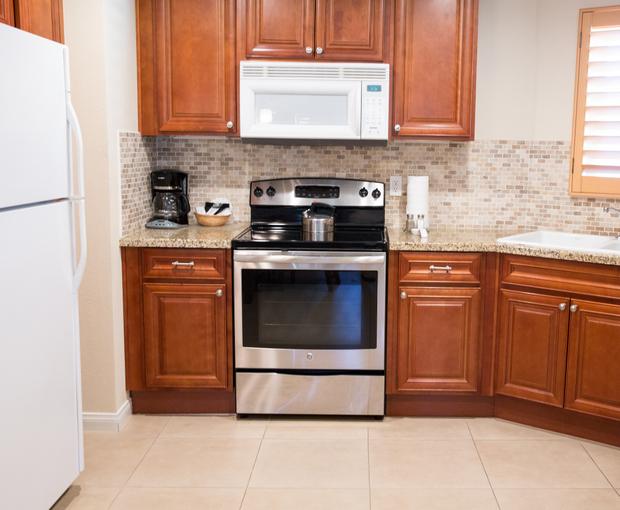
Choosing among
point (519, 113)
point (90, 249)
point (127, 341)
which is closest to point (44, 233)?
point (90, 249)

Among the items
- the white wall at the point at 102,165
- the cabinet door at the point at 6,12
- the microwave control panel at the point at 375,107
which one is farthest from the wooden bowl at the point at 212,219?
the cabinet door at the point at 6,12

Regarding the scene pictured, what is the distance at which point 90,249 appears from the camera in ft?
9.99

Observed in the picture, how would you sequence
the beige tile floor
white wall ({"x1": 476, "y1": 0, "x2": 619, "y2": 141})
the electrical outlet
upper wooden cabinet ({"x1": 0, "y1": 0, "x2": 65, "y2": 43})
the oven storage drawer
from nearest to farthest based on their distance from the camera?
1. upper wooden cabinet ({"x1": 0, "y1": 0, "x2": 65, "y2": 43})
2. the beige tile floor
3. the oven storage drawer
4. white wall ({"x1": 476, "y1": 0, "x2": 619, "y2": 141})
5. the electrical outlet

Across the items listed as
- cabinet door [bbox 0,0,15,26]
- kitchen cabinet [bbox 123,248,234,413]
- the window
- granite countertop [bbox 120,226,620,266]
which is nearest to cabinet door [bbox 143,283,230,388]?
kitchen cabinet [bbox 123,248,234,413]

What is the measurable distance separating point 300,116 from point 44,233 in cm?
156

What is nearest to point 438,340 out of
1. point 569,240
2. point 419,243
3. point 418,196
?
point 419,243

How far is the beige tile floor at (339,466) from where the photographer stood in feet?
8.28

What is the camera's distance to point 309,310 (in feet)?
10.5

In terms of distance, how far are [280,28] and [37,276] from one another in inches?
72.2

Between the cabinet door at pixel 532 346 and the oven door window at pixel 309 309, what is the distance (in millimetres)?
641

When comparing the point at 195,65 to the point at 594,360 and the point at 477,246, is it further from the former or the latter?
the point at 594,360

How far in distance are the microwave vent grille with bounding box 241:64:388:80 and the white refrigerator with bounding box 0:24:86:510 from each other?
1.17m

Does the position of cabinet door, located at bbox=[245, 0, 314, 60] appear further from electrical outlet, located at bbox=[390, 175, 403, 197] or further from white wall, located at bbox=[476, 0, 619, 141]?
white wall, located at bbox=[476, 0, 619, 141]

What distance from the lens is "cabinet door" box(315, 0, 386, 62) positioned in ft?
10.8
